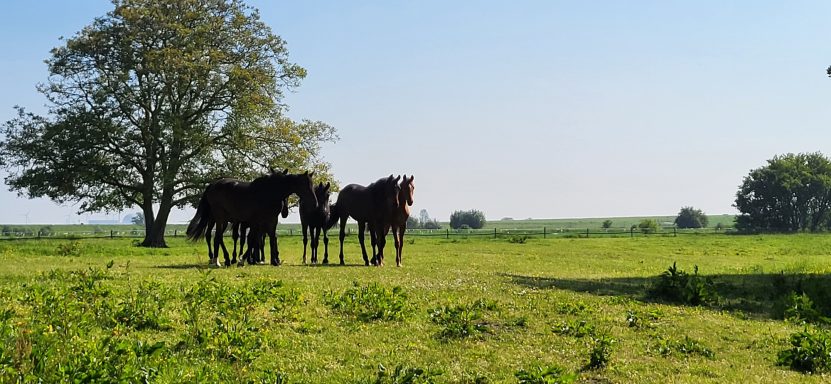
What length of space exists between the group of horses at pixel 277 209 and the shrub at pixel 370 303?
27.6ft

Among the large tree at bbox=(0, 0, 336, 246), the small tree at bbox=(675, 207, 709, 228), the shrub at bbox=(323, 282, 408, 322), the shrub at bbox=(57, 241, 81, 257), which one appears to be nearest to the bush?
the small tree at bbox=(675, 207, 709, 228)

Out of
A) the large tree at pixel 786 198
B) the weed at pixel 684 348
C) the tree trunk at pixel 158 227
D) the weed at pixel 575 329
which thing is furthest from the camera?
the large tree at pixel 786 198

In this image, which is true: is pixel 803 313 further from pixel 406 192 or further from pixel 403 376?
pixel 406 192

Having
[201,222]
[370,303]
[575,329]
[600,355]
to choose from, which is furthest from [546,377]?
[201,222]

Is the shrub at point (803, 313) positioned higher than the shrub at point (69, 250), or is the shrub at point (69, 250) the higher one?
the shrub at point (69, 250)

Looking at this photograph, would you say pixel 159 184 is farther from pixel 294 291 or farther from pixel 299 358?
pixel 299 358

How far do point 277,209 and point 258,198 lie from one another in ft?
2.29

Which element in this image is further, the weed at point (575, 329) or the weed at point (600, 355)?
the weed at point (575, 329)

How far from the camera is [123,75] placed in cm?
4369

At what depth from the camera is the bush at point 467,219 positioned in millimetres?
187925

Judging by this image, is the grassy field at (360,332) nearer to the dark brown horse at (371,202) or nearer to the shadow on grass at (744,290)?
the shadow on grass at (744,290)

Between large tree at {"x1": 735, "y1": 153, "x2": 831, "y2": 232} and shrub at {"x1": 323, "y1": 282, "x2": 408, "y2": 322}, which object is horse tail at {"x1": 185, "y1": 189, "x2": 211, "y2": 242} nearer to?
shrub at {"x1": 323, "y1": 282, "x2": 408, "y2": 322}

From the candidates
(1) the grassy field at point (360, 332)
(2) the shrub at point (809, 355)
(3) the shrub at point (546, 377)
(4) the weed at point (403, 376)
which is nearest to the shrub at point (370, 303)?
(1) the grassy field at point (360, 332)

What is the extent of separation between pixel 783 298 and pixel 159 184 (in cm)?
4017
